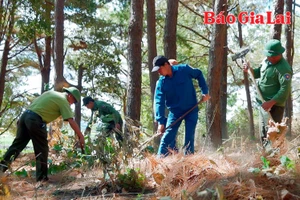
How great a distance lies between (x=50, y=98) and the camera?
600cm

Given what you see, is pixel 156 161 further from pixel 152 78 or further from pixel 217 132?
pixel 152 78

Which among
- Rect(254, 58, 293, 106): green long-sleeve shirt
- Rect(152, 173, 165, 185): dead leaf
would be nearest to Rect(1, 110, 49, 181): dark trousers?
Rect(152, 173, 165, 185): dead leaf

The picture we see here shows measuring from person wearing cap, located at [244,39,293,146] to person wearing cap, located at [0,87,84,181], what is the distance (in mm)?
2539

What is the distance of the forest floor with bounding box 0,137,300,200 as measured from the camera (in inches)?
135

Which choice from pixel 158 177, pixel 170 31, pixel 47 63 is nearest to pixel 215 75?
pixel 170 31

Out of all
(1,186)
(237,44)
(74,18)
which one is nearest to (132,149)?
(1,186)

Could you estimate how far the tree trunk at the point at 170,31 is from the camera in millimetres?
11391

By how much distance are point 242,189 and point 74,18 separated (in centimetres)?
1521

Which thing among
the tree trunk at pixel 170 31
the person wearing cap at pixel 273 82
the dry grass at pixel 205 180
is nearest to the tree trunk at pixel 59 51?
the tree trunk at pixel 170 31

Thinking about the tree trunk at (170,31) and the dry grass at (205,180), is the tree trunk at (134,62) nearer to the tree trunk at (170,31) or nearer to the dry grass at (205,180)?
the tree trunk at (170,31)

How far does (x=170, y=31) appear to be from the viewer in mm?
11523

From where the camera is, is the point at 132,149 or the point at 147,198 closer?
the point at 147,198

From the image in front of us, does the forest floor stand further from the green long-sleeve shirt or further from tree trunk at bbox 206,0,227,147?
tree trunk at bbox 206,0,227,147

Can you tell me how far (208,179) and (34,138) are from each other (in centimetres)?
295
